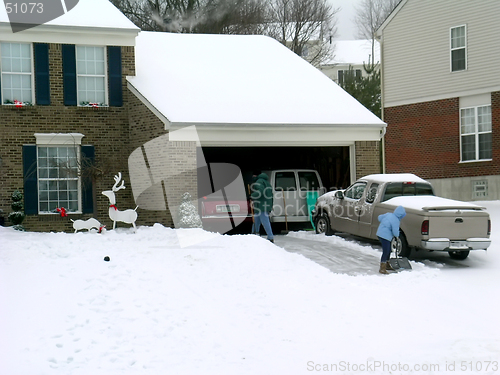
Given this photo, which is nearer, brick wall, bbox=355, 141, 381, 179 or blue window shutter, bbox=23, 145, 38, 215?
blue window shutter, bbox=23, 145, 38, 215

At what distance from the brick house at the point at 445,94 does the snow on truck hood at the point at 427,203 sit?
10553 mm

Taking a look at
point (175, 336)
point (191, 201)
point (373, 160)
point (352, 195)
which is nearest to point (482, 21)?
point (373, 160)

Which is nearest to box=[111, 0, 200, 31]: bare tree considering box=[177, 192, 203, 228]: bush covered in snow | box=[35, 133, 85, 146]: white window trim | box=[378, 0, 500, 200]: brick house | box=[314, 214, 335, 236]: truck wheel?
box=[378, 0, 500, 200]: brick house

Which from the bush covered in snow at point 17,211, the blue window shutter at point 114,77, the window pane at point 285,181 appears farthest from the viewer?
the blue window shutter at point 114,77

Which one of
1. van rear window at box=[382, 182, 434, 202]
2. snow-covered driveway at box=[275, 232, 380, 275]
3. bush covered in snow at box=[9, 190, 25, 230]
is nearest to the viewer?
snow-covered driveway at box=[275, 232, 380, 275]

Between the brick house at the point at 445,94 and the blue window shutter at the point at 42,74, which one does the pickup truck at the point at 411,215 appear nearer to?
the blue window shutter at the point at 42,74

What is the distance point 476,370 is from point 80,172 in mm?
12298

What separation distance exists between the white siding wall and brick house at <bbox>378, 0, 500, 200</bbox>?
3 centimetres

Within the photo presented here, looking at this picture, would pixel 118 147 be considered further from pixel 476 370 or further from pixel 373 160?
pixel 476 370

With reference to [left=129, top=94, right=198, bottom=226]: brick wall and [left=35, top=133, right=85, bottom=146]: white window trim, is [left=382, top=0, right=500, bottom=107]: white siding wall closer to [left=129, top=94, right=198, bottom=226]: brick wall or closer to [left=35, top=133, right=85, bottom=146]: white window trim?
[left=129, top=94, right=198, bottom=226]: brick wall

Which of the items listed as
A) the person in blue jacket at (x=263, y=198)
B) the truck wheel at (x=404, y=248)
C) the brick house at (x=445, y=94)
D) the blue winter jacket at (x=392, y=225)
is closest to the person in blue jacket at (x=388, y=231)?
the blue winter jacket at (x=392, y=225)

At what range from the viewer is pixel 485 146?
23.7 m

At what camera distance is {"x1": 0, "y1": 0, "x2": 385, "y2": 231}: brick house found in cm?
1714

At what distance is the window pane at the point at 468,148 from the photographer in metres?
24.1
